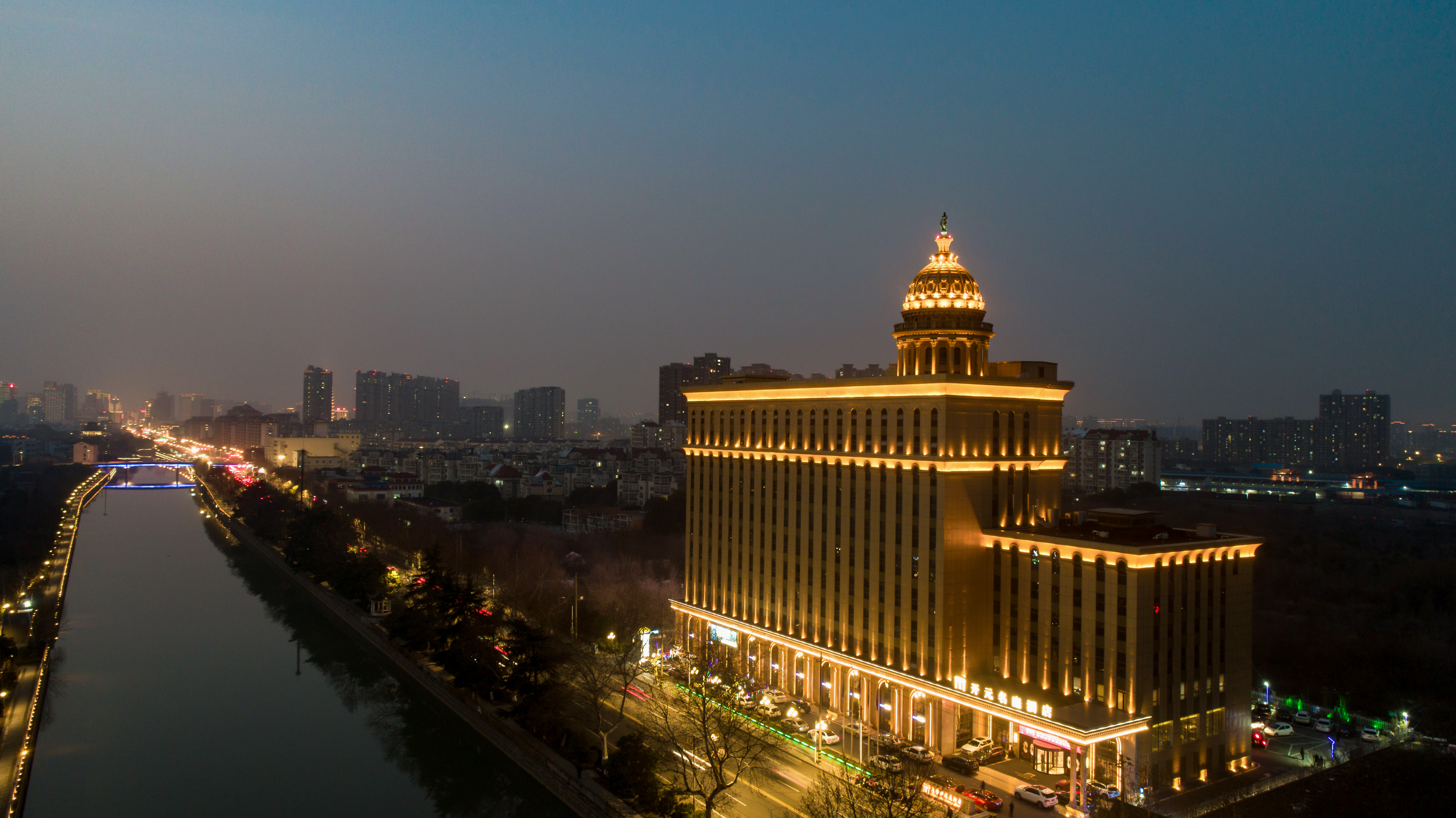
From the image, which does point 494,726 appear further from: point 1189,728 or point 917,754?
point 1189,728

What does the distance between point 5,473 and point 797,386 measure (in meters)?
79.3

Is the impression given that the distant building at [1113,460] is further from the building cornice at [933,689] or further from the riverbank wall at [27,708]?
the riverbank wall at [27,708]

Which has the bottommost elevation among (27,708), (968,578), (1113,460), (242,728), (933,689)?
(242,728)

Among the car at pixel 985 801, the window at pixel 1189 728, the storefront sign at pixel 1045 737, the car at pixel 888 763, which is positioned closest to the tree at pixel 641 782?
the car at pixel 888 763

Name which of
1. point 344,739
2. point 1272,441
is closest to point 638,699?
point 344,739

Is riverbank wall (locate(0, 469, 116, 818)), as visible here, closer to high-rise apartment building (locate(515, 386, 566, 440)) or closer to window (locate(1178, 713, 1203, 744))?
window (locate(1178, 713, 1203, 744))

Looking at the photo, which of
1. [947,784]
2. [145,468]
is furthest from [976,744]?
[145,468]

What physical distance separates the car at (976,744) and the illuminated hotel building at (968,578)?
14cm

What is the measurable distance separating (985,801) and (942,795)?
677 millimetres

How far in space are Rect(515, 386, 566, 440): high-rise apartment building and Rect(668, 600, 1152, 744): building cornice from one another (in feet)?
474

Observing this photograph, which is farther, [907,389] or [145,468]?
[145,468]

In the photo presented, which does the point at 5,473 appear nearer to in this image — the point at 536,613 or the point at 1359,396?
the point at 536,613

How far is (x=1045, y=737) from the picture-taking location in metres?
15.2

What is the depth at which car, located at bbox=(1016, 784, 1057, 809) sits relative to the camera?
14625 mm
